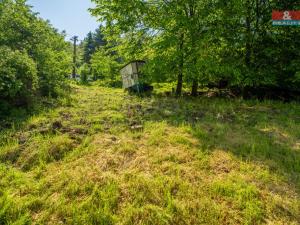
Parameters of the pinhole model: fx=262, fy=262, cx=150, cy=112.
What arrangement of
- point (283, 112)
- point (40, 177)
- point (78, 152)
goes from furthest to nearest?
1. point (283, 112)
2. point (78, 152)
3. point (40, 177)

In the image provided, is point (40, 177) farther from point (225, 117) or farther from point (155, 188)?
point (225, 117)

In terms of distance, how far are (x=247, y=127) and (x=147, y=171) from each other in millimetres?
3410

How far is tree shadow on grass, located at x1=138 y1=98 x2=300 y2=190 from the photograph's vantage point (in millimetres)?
4727

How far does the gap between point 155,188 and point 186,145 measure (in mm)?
1572

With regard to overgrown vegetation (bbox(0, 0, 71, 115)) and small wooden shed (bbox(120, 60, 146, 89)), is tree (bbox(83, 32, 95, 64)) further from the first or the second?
overgrown vegetation (bbox(0, 0, 71, 115))

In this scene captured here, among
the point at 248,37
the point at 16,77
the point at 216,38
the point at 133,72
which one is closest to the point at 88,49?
the point at 133,72

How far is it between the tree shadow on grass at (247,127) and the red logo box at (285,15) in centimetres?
327

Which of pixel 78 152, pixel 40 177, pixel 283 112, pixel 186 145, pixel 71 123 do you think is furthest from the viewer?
pixel 283 112

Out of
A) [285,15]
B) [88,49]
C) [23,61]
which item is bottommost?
[23,61]

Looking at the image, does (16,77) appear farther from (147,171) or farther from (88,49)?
(88,49)

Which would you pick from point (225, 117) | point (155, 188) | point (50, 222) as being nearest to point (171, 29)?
point (225, 117)

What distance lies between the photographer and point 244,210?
3340mm

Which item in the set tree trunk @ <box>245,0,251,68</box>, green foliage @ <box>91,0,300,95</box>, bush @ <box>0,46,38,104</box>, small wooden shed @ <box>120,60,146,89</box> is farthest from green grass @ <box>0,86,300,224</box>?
small wooden shed @ <box>120,60,146,89</box>

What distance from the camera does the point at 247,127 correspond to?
6.49 m
